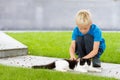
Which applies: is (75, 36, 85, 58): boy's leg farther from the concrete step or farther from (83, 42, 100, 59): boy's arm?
the concrete step

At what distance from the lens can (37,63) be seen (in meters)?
6.94

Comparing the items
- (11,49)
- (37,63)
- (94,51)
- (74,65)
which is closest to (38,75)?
(74,65)

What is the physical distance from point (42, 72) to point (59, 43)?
414 cm

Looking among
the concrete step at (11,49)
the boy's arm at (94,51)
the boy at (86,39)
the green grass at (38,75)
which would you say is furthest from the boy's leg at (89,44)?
the concrete step at (11,49)

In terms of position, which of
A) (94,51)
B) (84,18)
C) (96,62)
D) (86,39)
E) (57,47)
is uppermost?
(84,18)

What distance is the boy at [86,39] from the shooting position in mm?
6133

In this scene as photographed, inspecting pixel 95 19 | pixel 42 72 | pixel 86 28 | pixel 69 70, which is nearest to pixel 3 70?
pixel 42 72

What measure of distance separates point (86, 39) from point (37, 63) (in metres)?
1.12

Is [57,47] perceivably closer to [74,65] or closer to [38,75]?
[74,65]

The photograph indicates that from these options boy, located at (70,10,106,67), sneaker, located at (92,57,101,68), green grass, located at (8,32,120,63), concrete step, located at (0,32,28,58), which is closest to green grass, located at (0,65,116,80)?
boy, located at (70,10,106,67)

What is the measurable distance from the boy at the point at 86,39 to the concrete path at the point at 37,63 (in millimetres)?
272

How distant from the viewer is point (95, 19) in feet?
56.3

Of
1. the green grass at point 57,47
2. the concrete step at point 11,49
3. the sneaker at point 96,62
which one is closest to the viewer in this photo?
the sneaker at point 96,62

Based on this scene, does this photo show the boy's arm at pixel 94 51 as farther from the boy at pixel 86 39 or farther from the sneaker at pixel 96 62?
the sneaker at pixel 96 62
